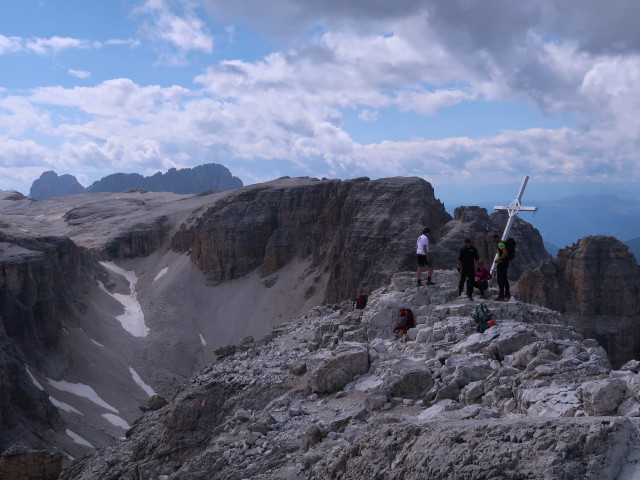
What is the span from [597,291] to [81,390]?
48.3 metres

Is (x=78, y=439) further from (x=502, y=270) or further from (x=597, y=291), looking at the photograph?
(x=502, y=270)

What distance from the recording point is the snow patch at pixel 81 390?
6391cm

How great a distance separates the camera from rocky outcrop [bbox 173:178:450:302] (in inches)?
2968

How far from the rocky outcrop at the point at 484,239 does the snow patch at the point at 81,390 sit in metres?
35.5

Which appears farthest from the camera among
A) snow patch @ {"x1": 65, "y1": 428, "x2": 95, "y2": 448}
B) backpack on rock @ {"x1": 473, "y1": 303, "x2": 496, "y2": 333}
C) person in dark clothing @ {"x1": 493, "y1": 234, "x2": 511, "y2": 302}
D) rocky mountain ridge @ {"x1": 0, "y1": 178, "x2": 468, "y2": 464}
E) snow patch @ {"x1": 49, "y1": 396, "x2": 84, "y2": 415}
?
rocky mountain ridge @ {"x1": 0, "y1": 178, "x2": 468, "y2": 464}

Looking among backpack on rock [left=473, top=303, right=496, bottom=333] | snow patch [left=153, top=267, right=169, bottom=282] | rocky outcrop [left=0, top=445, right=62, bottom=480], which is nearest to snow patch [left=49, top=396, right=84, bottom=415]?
rocky outcrop [left=0, top=445, right=62, bottom=480]

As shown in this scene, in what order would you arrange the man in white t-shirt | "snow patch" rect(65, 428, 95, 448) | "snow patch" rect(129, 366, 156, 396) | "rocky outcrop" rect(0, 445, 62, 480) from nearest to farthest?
the man in white t-shirt
"rocky outcrop" rect(0, 445, 62, 480)
"snow patch" rect(65, 428, 95, 448)
"snow patch" rect(129, 366, 156, 396)

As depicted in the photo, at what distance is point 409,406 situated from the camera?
517 inches

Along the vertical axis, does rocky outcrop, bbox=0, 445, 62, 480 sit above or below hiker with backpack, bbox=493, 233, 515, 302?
below

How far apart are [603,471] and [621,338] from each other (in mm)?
50222

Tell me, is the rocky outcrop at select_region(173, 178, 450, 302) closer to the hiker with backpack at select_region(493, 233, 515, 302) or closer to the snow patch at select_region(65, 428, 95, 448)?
the snow patch at select_region(65, 428, 95, 448)

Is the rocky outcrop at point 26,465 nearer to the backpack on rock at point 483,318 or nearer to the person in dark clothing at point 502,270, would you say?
the person in dark clothing at point 502,270

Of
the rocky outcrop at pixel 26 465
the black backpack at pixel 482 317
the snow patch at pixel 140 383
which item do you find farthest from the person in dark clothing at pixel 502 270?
the snow patch at pixel 140 383

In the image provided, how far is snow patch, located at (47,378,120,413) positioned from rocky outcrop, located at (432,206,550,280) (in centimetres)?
3551
